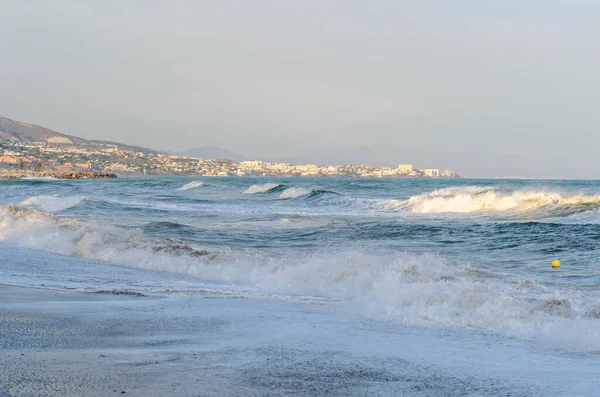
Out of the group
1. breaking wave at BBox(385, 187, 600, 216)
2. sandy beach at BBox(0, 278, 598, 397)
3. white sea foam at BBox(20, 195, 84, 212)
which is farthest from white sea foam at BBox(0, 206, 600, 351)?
breaking wave at BBox(385, 187, 600, 216)

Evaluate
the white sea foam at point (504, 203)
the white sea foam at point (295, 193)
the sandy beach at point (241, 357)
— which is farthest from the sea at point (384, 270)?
the white sea foam at point (295, 193)

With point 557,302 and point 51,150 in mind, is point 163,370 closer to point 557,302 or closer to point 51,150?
point 557,302

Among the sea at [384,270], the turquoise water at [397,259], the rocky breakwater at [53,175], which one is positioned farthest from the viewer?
the rocky breakwater at [53,175]

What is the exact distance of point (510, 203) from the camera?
34.4 meters

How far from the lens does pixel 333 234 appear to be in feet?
73.2

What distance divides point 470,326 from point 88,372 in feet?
14.7

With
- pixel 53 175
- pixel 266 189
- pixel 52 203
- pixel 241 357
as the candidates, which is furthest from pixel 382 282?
pixel 53 175

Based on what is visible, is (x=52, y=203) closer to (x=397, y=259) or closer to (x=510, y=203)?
(x=510, y=203)

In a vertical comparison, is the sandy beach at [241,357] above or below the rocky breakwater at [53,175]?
below

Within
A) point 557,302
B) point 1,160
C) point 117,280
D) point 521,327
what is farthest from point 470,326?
point 1,160

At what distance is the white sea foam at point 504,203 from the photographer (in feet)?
99.1

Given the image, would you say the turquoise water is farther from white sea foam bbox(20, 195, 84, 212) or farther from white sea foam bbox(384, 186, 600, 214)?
white sea foam bbox(20, 195, 84, 212)

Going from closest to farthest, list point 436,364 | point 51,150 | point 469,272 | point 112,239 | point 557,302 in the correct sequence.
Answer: point 436,364 → point 557,302 → point 469,272 → point 112,239 → point 51,150

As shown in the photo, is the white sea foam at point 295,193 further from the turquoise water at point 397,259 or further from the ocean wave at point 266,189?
the turquoise water at point 397,259
